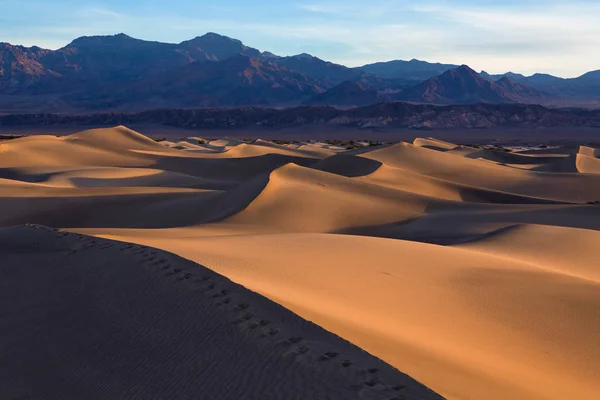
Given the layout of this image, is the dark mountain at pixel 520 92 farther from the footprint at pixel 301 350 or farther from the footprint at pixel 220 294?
the footprint at pixel 301 350

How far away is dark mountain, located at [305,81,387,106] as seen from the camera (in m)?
152

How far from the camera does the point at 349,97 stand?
154 meters

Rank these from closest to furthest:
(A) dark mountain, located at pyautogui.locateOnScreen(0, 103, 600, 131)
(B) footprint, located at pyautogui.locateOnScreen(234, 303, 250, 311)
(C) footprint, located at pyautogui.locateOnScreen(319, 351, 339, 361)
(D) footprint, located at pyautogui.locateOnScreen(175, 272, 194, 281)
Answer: (C) footprint, located at pyautogui.locateOnScreen(319, 351, 339, 361) < (B) footprint, located at pyautogui.locateOnScreen(234, 303, 250, 311) < (D) footprint, located at pyautogui.locateOnScreen(175, 272, 194, 281) < (A) dark mountain, located at pyautogui.locateOnScreen(0, 103, 600, 131)

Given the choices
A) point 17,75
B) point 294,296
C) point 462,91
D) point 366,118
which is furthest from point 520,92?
point 294,296

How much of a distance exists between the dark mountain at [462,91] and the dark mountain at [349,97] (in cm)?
910

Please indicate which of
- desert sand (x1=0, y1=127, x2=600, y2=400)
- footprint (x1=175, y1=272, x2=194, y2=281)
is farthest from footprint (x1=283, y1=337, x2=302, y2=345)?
footprint (x1=175, y1=272, x2=194, y2=281)

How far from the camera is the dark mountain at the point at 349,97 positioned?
152250mm

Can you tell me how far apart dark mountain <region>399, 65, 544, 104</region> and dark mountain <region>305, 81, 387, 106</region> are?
910 centimetres

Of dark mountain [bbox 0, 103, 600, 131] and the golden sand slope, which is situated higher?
the golden sand slope

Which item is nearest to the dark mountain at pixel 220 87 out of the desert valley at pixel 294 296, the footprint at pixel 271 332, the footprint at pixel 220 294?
the desert valley at pixel 294 296

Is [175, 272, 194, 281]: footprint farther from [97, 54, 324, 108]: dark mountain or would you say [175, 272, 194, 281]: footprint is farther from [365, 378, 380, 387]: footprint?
[97, 54, 324, 108]: dark mountain

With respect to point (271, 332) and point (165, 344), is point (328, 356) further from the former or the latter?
point (165, 344)

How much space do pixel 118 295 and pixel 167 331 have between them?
1.11 m

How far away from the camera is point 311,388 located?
403 cm
